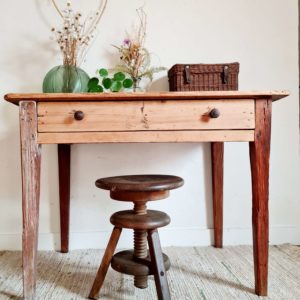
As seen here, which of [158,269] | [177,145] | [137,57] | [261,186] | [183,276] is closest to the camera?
[158,269]

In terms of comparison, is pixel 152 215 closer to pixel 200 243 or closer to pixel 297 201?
pixel 200 243

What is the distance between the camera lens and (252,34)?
5.33ft

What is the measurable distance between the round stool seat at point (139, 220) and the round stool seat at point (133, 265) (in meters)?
0.13

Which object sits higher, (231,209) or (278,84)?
(278,84)

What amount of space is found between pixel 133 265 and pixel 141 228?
0.14m

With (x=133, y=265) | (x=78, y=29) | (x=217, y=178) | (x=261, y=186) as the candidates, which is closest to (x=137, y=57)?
(x=78, y=29)

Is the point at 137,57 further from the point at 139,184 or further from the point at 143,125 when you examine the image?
the point at 139,184

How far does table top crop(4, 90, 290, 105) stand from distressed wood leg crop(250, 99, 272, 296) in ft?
0.16

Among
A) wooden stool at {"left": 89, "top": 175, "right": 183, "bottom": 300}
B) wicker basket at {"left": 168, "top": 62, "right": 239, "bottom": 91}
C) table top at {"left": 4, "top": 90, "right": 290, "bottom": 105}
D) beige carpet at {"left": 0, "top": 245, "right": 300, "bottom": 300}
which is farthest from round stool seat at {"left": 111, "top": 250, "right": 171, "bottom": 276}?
wicker basket at {"left": 168, "top": 62, "right": 239, "bottom": 91}

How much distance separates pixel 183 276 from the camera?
1.28 meters

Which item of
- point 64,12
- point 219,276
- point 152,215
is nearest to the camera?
point 152,215

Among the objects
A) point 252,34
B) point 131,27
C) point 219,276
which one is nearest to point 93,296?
point 219,276

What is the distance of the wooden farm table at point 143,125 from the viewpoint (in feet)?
3.51

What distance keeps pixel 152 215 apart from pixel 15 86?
1000mm
